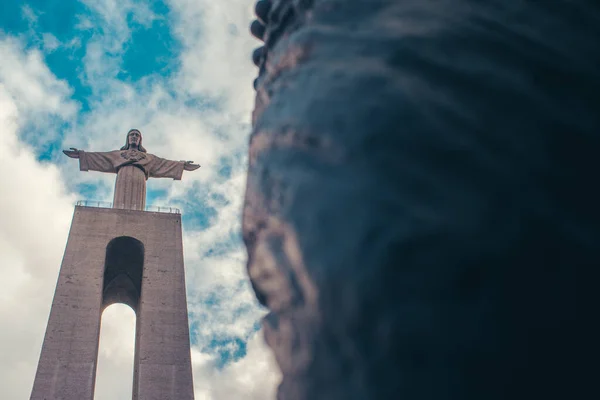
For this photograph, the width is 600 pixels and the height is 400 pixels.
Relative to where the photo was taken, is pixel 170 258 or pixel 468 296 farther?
pixel 170 258

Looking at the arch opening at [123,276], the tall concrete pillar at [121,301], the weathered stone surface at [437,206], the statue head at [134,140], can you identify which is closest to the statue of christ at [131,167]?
Answer: the statue head at [134,140]

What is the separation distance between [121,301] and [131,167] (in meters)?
2.91

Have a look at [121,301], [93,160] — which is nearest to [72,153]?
[93,160]

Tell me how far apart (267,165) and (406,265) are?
293 mm

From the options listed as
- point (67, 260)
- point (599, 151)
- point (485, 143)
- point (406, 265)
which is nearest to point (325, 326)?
point (406, 265)

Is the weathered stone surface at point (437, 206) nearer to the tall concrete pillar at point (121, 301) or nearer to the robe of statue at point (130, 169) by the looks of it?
the tall concrete pillar at point (121, 301)

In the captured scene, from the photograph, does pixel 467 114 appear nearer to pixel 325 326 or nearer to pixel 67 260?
pixel 325 326

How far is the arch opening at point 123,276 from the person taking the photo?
43.6 feet

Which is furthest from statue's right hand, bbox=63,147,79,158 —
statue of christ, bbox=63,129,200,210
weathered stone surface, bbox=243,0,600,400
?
weathered stone surface, bbox=243,0,600,400

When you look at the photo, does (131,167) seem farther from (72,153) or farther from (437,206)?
(437,206)

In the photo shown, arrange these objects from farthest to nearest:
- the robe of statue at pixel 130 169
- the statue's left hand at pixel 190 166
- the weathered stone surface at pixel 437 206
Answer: the statue's left hand at pixel 190 166, the robe of statue at pixel 130 169, the weathered stone surface at pixel 437 206

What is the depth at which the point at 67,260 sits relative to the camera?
1205cm

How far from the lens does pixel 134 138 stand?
601 inches

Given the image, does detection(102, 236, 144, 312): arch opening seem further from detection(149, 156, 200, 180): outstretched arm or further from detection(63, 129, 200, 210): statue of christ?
detection(149, 156, 200, 180): outstretched arm
